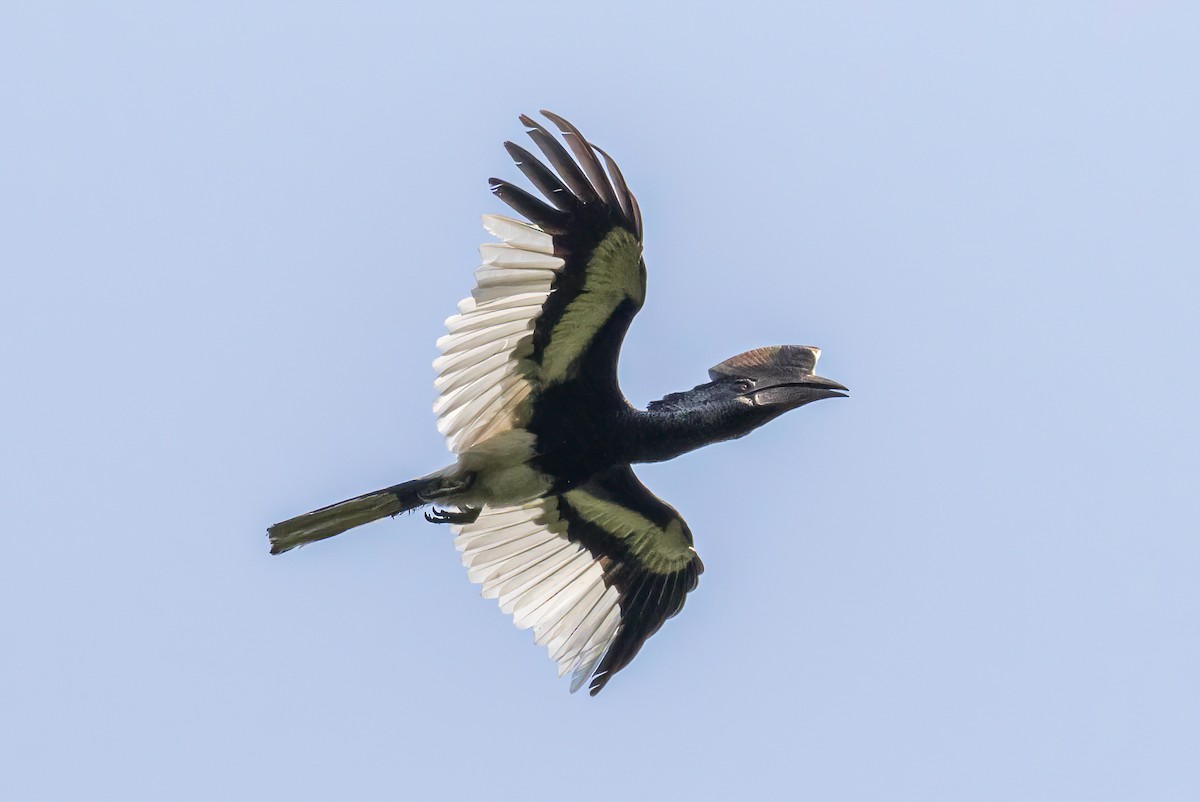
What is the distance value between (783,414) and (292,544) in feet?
9.48

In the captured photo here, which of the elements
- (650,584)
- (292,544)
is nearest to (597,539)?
(650,584)

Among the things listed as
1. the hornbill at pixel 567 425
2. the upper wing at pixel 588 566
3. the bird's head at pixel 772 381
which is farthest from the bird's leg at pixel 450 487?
the bird's head at pixel 772 381

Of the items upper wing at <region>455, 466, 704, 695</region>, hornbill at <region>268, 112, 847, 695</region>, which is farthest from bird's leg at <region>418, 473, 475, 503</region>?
upper wing at <region>455, 466, 704, 695</region>

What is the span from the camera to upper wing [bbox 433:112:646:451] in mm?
7801

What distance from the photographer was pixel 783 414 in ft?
29.1

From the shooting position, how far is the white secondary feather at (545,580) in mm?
9281

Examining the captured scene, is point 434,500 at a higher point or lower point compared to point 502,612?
higher

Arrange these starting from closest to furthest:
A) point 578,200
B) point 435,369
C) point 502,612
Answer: point 578,200 < point 435,369 < point 502,612

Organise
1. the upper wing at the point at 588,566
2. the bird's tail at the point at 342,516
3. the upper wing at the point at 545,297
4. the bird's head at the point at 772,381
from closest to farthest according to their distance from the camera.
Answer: the upper wing at the point at 545,297 < the bird's tail at the point at 342,516 < the bird's head at the point at 772,381 < the upper wing at the point at 588,566

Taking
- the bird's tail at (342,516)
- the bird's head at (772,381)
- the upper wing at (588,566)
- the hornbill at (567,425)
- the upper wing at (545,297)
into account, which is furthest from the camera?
the upper wing at (588,566)

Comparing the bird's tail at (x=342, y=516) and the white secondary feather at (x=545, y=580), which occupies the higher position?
the bird's tail at (x=342, y=516)

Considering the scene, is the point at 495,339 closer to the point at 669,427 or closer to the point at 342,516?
the point at 669,427

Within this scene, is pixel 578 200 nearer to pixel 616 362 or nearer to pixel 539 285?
pixel 539 285

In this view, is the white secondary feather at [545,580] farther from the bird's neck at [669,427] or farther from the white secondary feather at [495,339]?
the bird's neck at [669,427]
